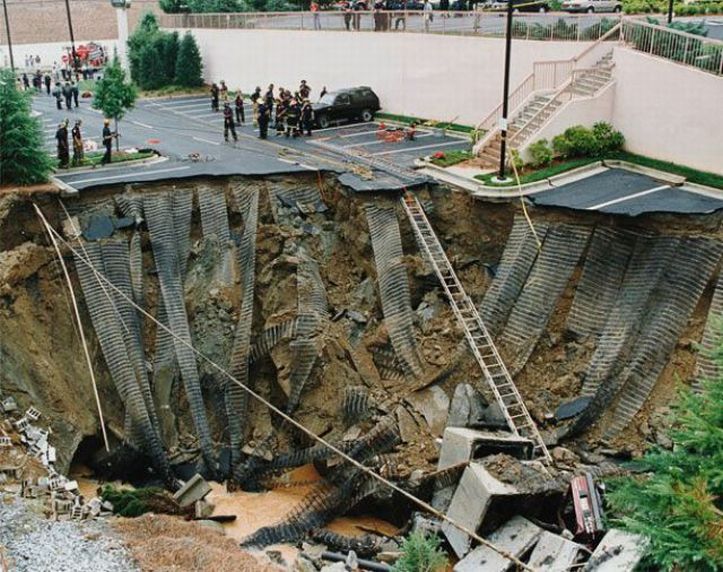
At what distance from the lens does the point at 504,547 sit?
56.5ft

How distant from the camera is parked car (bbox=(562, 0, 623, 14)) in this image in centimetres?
3641

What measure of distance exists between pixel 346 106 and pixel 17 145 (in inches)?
524

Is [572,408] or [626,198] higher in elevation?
[626,198]

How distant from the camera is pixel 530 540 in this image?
17219 mm

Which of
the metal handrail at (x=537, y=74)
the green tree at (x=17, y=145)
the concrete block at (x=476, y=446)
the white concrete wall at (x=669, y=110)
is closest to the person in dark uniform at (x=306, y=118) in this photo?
the metal handrail at (x=537, y=74)

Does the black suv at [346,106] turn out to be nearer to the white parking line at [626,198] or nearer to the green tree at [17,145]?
the green tree at [17,145]

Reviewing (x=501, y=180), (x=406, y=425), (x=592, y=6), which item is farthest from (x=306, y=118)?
(x=406, y=425)

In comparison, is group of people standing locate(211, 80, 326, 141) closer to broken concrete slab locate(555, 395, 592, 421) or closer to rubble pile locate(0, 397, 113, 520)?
rubble pile locate(0, 397, 113, 520)

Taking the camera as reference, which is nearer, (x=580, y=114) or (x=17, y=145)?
(x=17, y=145)

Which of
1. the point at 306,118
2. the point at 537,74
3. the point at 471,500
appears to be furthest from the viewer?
the point at 306,118

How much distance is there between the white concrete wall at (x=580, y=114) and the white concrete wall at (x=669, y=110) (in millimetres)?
237

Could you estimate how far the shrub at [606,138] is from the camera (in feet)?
85.7

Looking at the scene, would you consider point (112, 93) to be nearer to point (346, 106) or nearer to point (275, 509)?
point (346, 106)

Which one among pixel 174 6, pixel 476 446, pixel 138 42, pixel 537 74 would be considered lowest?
pixel 476 446
